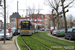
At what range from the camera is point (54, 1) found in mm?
32094

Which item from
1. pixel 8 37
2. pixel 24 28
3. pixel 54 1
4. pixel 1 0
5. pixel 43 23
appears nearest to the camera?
pixel 1 0

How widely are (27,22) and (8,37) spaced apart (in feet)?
23.4

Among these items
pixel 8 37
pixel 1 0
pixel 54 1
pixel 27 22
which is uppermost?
pixel 54 1

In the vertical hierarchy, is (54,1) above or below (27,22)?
above

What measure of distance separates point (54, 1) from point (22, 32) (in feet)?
38.2

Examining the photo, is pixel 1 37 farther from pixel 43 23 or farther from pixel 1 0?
pixel 43 23

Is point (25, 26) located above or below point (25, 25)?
below

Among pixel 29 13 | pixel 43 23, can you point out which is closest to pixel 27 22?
pixel 29 13

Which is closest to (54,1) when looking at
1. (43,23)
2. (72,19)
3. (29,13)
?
(29,13)

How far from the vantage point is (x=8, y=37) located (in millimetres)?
19719

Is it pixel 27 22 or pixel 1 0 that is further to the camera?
pixel 27 22

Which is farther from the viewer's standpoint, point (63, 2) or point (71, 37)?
point (63, 2)

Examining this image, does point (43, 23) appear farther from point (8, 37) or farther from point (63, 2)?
point (8, 37)

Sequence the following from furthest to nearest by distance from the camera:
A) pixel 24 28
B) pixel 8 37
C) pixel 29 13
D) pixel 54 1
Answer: pixel 29 13, pixel 54 1, pixel 24 28, pixel 8 37
